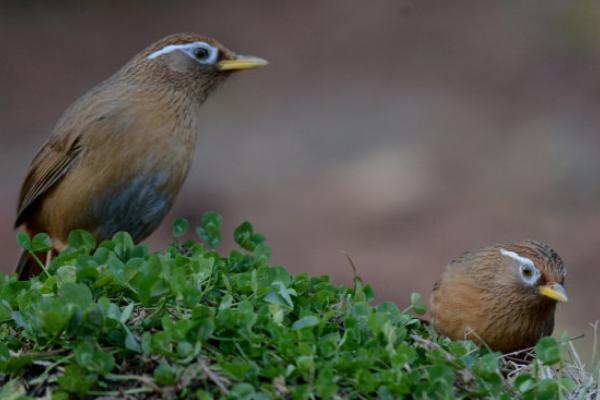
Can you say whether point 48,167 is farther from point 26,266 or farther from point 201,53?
point 201,53

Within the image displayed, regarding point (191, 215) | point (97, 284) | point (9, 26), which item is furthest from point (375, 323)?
point (9, 26)

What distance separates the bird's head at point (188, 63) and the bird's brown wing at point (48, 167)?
A: 1.83ft

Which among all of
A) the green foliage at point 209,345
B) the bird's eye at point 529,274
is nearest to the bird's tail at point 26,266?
the green foliage at point 209,345

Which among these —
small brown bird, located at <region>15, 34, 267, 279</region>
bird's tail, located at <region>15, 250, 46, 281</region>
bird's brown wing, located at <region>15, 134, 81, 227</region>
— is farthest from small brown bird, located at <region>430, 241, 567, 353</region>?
bird's tail, located at <region>15, 250, 46, 281</region>

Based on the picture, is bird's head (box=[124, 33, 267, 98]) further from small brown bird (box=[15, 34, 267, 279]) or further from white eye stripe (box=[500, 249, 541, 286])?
white eye stripe (box=[500, 249, 541, 286])

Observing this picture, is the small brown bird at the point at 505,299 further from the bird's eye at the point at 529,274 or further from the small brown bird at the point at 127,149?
the small brown bird at the point at 127,149

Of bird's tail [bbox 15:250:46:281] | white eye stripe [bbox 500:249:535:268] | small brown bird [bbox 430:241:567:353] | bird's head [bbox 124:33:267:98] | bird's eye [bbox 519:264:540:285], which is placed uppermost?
bird's head [bbox 124:33:267:98]

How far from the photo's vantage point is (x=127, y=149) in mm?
6035

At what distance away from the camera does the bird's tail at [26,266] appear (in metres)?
6.30

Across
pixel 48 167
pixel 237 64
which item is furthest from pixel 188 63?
pixel 48 167

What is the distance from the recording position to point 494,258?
5.68 metres

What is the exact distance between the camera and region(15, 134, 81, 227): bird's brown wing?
6195 mm

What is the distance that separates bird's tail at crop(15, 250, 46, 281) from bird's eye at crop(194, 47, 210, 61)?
135cm

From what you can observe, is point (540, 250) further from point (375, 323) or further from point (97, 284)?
point (97, 284)
